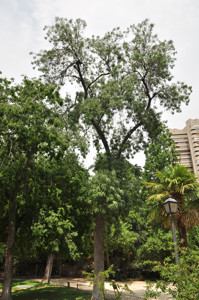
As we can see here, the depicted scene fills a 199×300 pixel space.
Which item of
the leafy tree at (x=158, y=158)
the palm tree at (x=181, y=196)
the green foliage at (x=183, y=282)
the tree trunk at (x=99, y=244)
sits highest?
the leafy tree at (x=158, y=158)

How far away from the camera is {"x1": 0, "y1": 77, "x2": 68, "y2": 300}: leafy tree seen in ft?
41.0

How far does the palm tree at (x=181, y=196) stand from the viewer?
43.2ft

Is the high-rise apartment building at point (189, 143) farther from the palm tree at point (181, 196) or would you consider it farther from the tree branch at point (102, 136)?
the palm tree at point (181, 196)

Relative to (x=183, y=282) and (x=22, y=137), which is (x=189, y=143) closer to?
(x=22, y=137)

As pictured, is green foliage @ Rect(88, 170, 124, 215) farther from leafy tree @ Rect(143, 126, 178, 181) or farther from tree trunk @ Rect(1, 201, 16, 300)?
leafy tree @ Rect(143, 126, 178, 181)

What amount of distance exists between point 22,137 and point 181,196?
8.67 m

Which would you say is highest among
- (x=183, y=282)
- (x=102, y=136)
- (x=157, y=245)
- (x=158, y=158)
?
(x=158, y=158)

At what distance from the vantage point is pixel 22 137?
12.9m

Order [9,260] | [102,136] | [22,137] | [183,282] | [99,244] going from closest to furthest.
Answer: [183,282] < [22,137] < [9,260] < [99,244] < [102,136]

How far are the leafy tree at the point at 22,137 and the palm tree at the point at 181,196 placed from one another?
5729mm

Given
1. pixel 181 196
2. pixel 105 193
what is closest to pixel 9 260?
pixel 105 193

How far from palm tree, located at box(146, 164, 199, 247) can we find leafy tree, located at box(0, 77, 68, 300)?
18.8ft

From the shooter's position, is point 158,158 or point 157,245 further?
point 158,158

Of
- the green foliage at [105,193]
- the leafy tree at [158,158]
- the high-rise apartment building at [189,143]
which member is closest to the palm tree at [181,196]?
the green foliage at [105,193]
